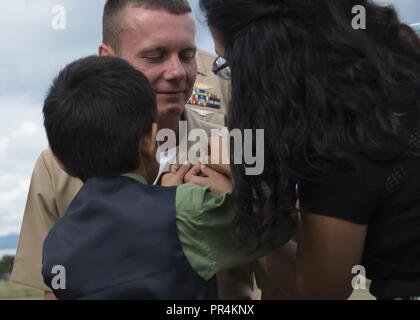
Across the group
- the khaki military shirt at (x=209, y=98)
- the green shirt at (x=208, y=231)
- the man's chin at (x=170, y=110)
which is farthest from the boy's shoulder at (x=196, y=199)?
the khaki military shirt at (x=209, y=98)

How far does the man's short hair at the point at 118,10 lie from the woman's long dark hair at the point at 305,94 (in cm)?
103

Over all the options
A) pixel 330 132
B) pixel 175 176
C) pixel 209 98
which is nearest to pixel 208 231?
pixel 175 176

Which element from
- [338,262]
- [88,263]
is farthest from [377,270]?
[88,263]

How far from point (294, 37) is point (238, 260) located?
2.16ft

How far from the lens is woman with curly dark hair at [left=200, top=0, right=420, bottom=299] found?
176 centimetres

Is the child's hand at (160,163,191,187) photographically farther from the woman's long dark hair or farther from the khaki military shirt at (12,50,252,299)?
the khaki military shirt at (12,50,252,299)

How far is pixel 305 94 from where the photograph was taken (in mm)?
1795

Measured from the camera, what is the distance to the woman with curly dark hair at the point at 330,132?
69.4 inches

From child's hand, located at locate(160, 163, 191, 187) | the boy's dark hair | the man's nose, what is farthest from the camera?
the man's nose

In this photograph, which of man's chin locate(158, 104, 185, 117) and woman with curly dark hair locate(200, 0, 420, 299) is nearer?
woman with curly dark hair locate(200, 0, 420, 299)

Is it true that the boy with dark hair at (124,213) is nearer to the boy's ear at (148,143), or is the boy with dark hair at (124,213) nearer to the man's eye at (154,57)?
the boy's ear at (148,143)

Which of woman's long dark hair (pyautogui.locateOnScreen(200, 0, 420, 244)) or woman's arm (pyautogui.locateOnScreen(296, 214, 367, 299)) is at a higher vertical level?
woman's long dark hair (pyautogui.locateOnScreen(200, 0, 420, 244))

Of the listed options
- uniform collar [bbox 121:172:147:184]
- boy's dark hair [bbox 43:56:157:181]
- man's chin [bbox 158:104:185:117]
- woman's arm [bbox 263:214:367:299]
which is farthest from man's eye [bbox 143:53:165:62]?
woman's arm [bbox 263:214:367:299]

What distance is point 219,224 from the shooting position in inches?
73.0
